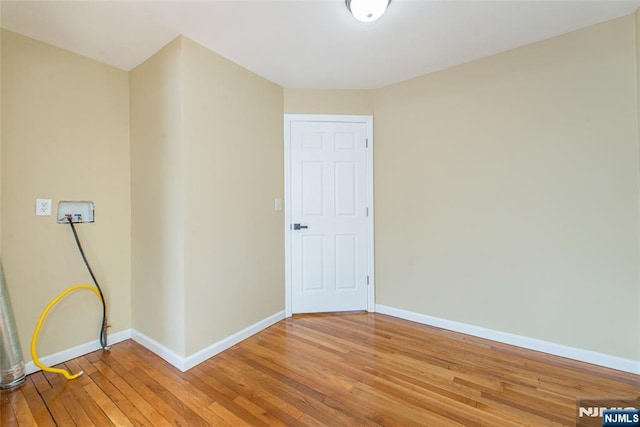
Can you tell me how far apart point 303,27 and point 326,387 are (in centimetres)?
246

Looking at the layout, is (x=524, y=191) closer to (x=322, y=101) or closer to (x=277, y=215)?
(x=322, y=101)

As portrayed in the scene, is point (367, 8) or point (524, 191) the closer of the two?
point (367, 8)

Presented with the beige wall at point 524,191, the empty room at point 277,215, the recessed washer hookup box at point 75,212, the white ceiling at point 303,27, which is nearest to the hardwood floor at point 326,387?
the empty room at point 277,215

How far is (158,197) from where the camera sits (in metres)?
2.20

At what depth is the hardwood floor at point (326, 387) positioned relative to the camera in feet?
5.00

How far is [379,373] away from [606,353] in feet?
5.36

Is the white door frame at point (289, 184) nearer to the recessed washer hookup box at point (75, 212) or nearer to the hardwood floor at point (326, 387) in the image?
the hardwood floor at point (326, 387)

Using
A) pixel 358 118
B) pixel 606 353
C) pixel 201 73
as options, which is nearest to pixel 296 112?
pixel 358 118

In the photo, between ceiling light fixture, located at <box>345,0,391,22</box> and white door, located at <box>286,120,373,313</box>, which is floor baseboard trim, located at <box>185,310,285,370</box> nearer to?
white door, located at <box>286,120,373,313</box>

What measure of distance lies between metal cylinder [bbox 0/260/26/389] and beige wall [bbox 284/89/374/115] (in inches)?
103

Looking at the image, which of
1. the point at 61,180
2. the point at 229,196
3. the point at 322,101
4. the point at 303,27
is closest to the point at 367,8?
the point at 303,27

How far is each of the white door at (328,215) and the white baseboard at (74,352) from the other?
1.57 m

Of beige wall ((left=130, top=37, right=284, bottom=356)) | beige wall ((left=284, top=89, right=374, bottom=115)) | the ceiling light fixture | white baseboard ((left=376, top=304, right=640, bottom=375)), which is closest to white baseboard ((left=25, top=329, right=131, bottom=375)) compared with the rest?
beige wall ((left=130, top=37, right=284, bottom=356))

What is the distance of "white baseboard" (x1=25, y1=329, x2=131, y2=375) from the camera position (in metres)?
1.94
